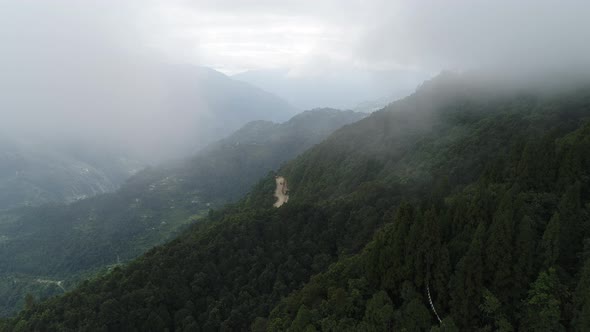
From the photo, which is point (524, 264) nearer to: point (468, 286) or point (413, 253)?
Result: point (468, 286)

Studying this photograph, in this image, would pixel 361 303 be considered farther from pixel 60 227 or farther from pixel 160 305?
pixel 60 227

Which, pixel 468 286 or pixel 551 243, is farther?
pixel 468 286

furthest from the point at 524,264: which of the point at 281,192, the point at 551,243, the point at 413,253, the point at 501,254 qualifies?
the point at 281,192

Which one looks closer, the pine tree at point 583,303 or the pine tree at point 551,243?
the pine tree at point 583,303

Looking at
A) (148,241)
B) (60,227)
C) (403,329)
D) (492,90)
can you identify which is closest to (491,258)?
(403,329)

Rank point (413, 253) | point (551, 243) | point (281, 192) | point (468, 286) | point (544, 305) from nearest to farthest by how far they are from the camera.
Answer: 1. point (544, 305)
2. point (551, 243)
3. point (468, 286)
4. point (413, 253)
5. point (281, 192)

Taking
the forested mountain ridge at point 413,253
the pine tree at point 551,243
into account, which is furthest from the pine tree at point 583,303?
the pine tree at point 551,243

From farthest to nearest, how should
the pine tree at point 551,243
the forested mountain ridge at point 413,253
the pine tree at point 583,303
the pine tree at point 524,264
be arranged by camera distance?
the forested mountain ridge at point 413,253, the pine tree at point 524,264, the pine tree at point 551,243, the pine tree at point 583,303

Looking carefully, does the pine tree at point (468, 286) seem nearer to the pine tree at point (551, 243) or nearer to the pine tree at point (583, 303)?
the pine tree at point (551, 243)
